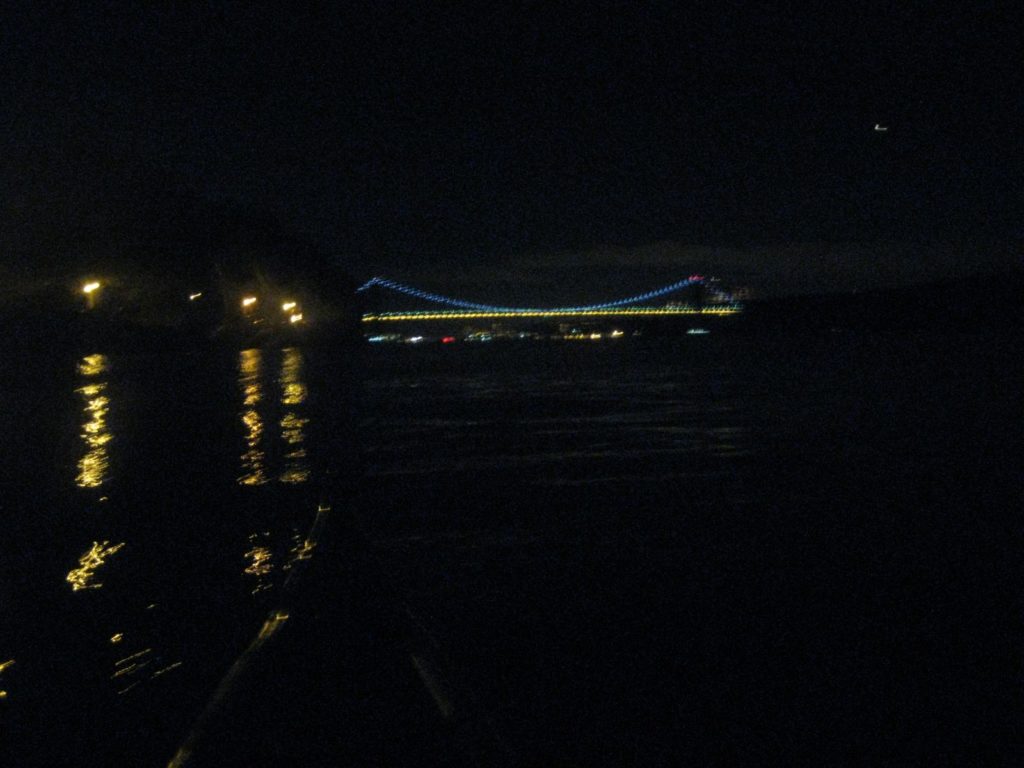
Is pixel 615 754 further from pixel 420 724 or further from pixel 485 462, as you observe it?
pixel 485 462

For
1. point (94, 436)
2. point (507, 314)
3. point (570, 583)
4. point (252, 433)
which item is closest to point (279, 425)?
point (252, 433)

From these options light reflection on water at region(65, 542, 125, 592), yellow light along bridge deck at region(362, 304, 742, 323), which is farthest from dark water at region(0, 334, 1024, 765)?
yellow light along bridge deck at region(362, 304, 742, 323)

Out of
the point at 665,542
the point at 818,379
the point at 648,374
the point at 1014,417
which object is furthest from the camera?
the point at 648,374

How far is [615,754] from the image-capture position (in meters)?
3.84

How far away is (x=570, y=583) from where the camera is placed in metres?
6.04

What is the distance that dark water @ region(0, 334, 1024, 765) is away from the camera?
4070 mm

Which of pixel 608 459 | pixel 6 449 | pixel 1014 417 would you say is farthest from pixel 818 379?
pixel 6 449

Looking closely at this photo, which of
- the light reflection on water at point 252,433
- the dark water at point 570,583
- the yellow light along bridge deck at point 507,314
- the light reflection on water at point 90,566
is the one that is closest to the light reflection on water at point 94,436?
the dark water at point 570,583

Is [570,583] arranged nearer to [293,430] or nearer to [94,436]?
[293,430]

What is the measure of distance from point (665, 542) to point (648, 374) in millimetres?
26441

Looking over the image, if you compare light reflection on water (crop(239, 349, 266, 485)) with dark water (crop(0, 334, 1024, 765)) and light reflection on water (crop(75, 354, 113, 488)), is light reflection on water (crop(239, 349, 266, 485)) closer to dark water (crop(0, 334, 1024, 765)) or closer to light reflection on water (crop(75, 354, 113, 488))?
dark water (crop(0, 334, 1024, 765))

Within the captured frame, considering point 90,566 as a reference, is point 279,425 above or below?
below

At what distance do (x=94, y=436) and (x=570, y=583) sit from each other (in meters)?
10.5

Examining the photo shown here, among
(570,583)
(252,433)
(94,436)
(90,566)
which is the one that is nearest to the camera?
(570,583)
